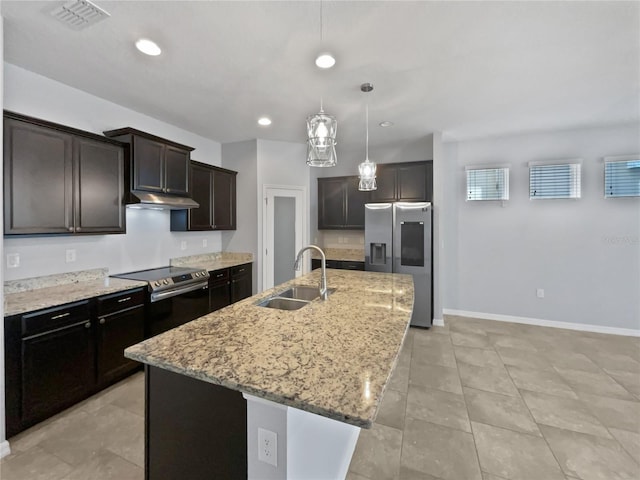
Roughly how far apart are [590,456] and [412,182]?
3.49 meters

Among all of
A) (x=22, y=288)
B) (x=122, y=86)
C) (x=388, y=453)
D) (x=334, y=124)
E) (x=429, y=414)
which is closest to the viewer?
(x=388, y=453)

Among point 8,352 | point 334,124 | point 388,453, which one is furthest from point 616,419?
point 8,352

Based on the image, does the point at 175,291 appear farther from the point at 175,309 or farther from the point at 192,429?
the point at 192,429

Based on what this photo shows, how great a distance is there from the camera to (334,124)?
204cm

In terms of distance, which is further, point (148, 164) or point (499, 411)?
point (148, 164)

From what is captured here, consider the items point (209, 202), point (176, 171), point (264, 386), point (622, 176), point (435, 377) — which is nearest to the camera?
point (264, 386)

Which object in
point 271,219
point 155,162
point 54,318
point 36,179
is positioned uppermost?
point 155,162

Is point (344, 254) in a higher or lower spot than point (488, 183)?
lower

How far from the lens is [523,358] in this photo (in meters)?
3.12

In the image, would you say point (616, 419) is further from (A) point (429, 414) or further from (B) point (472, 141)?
(B) point (472, 141)

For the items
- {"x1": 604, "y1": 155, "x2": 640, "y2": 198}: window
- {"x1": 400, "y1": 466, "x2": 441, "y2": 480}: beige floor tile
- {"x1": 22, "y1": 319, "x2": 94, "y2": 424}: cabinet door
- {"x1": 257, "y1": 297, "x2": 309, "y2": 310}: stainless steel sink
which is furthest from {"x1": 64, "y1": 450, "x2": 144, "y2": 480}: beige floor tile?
{"x1": 604, "y1": 155, "x2": 640, "y2": 198}: window

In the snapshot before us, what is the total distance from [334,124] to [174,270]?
266 centimetres

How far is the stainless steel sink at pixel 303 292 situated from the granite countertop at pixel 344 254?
2622 millimetres

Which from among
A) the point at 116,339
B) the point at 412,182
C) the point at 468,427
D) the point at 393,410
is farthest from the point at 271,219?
the point at 468,427
